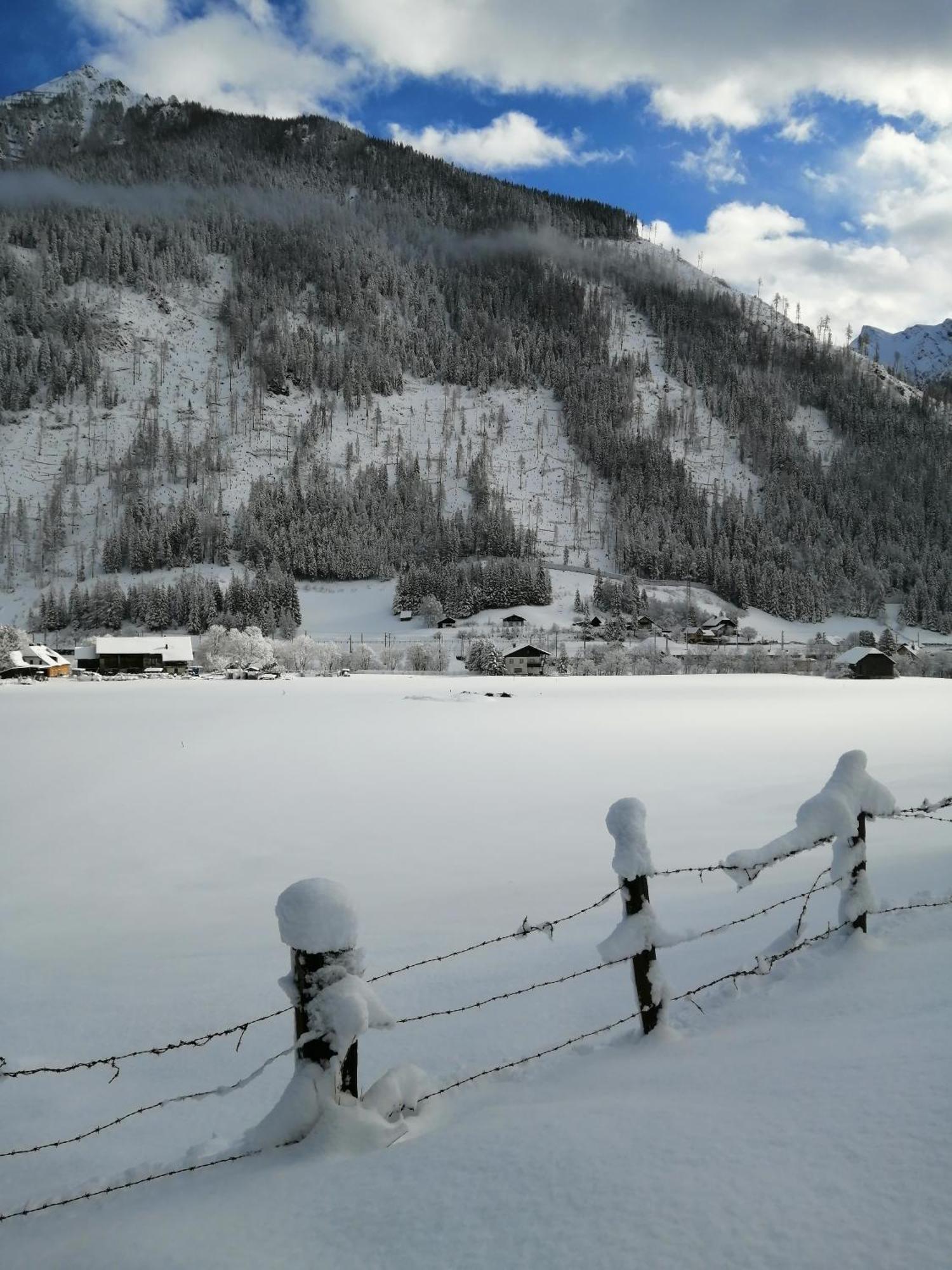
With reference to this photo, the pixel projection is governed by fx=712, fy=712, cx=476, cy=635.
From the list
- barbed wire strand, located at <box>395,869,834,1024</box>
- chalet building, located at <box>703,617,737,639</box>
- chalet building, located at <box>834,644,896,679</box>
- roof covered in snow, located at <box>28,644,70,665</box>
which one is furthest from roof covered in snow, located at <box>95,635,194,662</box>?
barbed wire strand, located at <box>395,869,834,1024</box>

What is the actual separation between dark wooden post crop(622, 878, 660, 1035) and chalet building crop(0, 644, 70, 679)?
82.4m

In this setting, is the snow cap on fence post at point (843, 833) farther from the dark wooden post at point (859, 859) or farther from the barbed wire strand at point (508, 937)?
the barbed wire strand at point (508, 937)

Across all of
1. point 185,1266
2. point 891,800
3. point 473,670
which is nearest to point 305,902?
point 185,1266

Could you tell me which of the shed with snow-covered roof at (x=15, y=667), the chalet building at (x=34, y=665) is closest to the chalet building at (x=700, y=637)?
the chalet building at (x=34, y=665)

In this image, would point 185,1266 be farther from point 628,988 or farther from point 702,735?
point 702,735

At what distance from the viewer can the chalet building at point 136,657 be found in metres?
89.6

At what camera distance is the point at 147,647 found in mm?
89875

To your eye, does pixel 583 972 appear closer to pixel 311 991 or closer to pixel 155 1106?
pixel 311 991

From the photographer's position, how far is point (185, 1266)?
2.52m

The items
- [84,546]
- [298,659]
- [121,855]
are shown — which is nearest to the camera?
[121,855]

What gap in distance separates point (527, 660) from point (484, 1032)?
79.1m

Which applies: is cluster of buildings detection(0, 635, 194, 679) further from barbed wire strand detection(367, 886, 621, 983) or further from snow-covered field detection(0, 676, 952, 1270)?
barbed wire strand detection(367, 886, 621, 983)

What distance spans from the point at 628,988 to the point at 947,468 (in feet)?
701

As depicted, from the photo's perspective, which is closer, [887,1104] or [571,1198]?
[571,1198]
